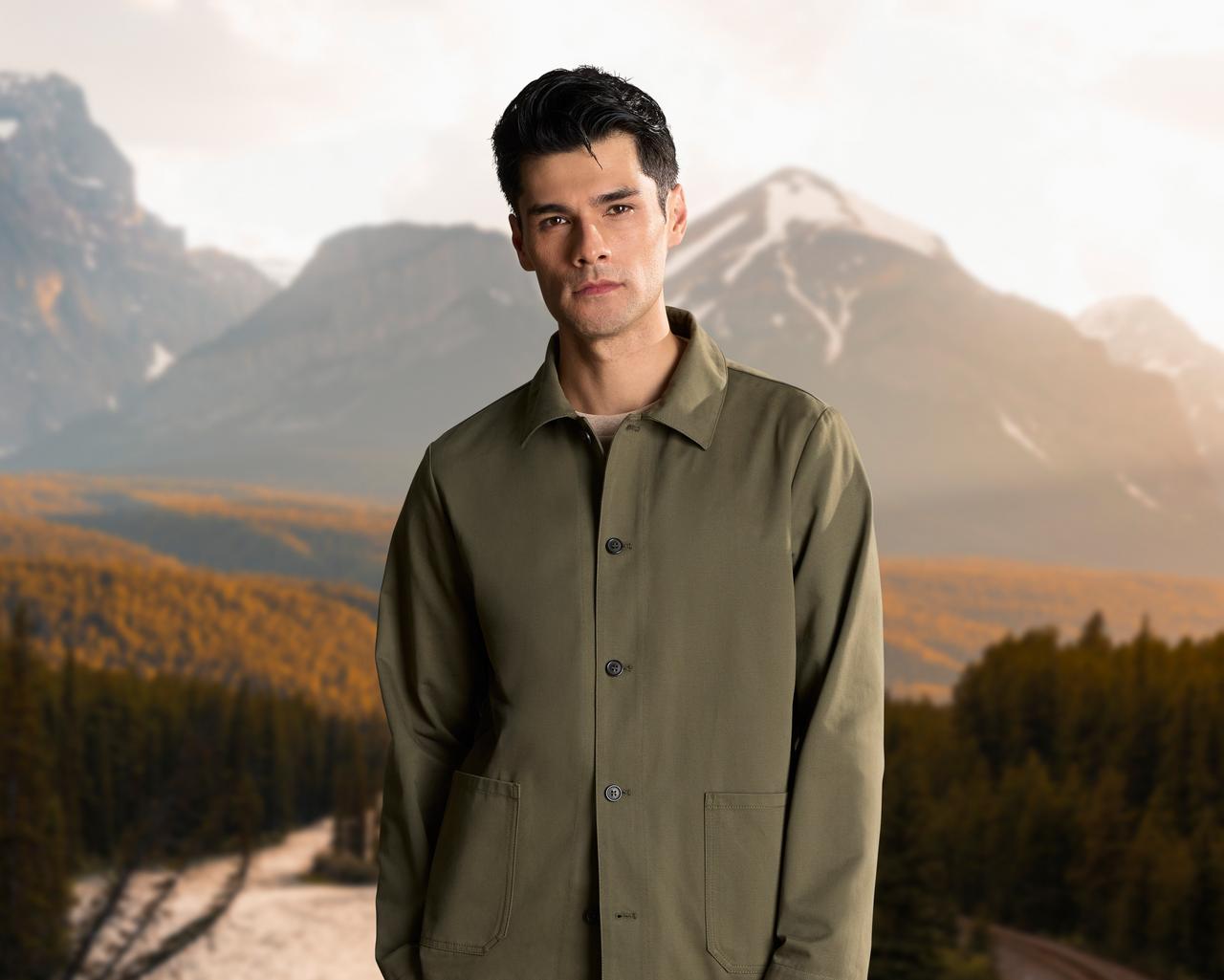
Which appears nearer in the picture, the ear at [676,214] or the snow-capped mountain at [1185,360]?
the ear at [676,214]

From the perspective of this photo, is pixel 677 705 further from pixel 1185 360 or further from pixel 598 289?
pixel 1185 360

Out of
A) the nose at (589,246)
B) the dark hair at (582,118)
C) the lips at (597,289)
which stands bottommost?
the lips at (597,289)

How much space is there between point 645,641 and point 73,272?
3755cm

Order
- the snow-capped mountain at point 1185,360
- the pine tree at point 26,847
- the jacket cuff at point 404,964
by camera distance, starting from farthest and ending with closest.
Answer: the snow-capped mountain at point 1185,360 < the pine tree at point 26,847 < the jacket cuff at point 404,964

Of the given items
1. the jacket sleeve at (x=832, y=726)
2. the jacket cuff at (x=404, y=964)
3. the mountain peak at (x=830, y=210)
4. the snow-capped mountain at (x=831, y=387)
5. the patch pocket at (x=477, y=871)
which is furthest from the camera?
the mountain peak at (x=830, y=210)

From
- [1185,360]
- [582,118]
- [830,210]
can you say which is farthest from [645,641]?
[830,210]

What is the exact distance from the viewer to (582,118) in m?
1.36

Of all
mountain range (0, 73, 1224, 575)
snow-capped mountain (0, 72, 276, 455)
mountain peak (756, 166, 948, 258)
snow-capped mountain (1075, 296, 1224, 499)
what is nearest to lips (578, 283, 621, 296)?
mountain range (0, 73, 1224, 575)

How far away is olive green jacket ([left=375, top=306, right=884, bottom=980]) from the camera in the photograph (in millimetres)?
1316

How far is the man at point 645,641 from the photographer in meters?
1.32

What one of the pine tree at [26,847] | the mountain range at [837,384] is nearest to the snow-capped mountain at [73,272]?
the mountain range at [837,384]

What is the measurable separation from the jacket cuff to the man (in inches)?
0.9

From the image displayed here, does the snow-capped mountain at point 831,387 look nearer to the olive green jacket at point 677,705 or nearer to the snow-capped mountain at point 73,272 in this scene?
the snow-capped mountain at point 73,272

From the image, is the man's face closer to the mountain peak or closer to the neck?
the neck
